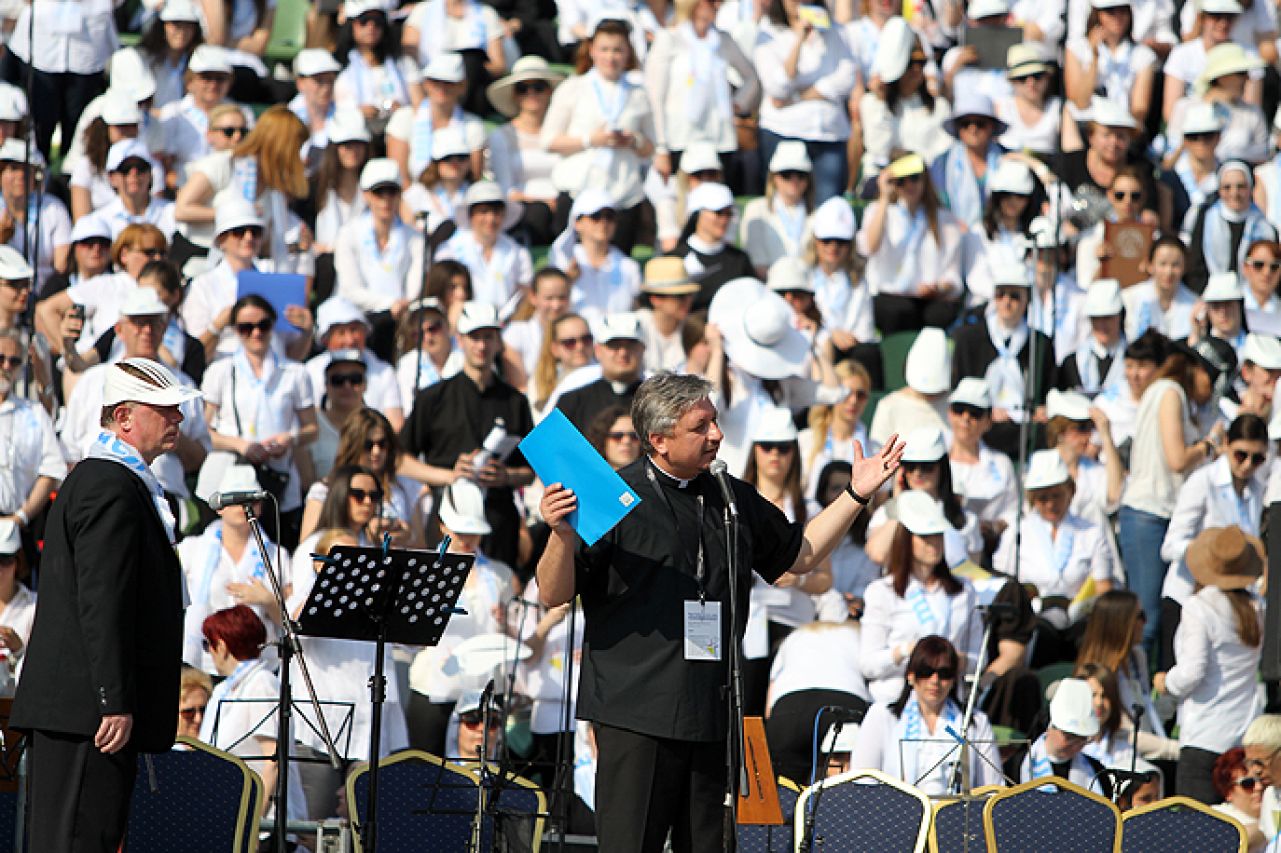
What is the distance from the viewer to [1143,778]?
10672 millimetres

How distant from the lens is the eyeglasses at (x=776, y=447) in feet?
40.8

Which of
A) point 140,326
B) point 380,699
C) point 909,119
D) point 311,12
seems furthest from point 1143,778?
point 311,12

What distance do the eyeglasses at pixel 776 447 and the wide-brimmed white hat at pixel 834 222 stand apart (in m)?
2.70

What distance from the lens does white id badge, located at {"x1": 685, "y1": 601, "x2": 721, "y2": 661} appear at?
669cm

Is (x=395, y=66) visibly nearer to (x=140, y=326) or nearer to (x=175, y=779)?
(x=140, y=326)

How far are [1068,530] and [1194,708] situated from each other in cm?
147

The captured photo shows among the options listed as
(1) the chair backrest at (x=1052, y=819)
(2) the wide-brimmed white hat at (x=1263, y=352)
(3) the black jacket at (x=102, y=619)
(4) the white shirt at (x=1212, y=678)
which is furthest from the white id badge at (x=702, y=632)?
(2) the wide-brimmed white hat at (x=1263, y=352)

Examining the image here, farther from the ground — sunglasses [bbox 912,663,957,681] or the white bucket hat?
the white bucket hat

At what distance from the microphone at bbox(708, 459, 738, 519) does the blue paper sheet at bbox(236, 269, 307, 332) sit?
7147mm

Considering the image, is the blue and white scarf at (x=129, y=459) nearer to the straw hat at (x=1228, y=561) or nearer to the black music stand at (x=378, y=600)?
the black music stand at (x=378, y=600)

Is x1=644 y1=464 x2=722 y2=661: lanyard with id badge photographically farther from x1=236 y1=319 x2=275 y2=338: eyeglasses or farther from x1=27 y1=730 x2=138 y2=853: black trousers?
x1=236 y1=319 x2=275 y2=338: eyeglasses

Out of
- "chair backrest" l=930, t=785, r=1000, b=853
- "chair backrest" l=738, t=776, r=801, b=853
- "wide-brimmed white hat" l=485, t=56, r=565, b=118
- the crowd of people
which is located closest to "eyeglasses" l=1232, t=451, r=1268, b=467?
the crowd of people

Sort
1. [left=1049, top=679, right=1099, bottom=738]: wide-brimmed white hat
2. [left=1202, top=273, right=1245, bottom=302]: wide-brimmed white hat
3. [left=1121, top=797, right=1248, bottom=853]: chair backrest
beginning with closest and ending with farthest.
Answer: [left=1121, top=797, right=1248, bottom=853]: chair backrest, [left=1049, top=679, right=1099, bottom=738]: wide-brimmed white hat, [left=1202, top=273, right=1245, bottom=302]: wide-brimmed white hat

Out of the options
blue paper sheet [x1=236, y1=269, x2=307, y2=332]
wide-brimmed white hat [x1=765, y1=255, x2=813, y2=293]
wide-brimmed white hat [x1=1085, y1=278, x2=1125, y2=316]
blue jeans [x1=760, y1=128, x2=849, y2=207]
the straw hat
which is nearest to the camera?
the straw hat
